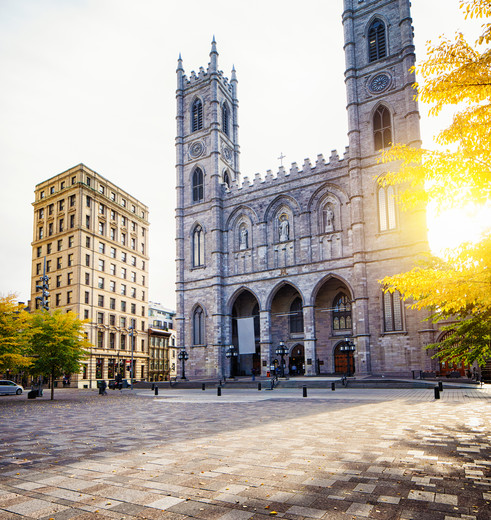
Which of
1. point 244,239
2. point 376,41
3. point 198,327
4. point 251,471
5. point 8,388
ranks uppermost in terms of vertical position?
point 376,41

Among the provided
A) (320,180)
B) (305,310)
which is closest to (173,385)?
(305,310)

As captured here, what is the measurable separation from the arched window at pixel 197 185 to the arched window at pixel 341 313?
1982 centimetres

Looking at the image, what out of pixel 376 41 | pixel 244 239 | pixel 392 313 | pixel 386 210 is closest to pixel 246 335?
pixel 244 239

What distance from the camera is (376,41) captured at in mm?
42031

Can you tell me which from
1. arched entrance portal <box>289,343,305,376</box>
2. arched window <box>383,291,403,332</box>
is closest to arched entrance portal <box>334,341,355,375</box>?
arched entrance portal <box>289,343,305,376</box>

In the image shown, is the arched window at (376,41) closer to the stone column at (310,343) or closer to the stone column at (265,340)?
the stone column at (310,343)

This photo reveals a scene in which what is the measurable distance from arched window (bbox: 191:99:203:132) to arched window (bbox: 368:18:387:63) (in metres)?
20.9

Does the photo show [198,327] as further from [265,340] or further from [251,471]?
[251,471]

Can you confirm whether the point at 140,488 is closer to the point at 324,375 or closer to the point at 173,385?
the point at 173,385

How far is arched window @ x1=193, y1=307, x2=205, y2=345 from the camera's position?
47.2 m

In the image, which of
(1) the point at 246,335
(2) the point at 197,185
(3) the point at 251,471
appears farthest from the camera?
(2) the point at 197,185

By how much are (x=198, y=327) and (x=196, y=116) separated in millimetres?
26068

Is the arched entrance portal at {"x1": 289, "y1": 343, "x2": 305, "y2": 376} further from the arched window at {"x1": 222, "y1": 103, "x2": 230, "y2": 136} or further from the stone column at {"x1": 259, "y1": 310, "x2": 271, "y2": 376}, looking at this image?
the arched window at {"x1": 222, "y1": 103, "x2": 230, "y2": 136}

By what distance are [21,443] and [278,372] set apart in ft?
111
